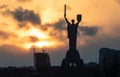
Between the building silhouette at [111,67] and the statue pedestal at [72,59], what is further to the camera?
the statue pedestal at [72,59]

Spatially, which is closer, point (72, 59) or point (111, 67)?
point (111, 67)

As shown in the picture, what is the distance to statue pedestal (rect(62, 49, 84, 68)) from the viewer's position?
4651 inches

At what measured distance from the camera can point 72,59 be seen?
4700 inches

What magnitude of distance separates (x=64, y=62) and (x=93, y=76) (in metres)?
4.11

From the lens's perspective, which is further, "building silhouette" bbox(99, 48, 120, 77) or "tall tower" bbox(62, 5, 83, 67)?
"tall tower" bbox(62, 5, 83, 67)

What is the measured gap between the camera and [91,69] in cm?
12588

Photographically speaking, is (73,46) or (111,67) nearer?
(111,67)

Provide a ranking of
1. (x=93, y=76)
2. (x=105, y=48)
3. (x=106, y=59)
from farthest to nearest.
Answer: (x=105, y=48) < (x=93, y=76) < (x=106, y=59)

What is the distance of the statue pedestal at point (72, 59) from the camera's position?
388 feet

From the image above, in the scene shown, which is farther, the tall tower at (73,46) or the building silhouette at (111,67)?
the tall tower at (73,46)

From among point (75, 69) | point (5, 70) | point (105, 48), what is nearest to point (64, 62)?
point (75, 69)

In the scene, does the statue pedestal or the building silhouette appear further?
the statue pedestal

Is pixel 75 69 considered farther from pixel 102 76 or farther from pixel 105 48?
pixel 105 48

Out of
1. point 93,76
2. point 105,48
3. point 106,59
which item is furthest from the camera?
point 105,48
